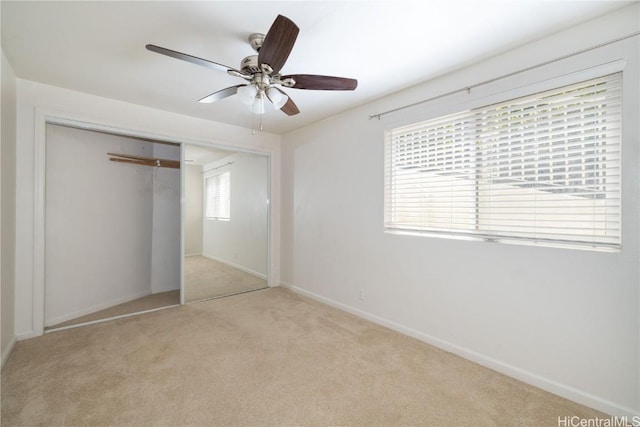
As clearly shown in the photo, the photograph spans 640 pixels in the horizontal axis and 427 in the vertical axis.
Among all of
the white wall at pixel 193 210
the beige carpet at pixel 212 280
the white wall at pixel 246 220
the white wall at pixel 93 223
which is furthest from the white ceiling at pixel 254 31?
the beige carpet at pixel 212 280

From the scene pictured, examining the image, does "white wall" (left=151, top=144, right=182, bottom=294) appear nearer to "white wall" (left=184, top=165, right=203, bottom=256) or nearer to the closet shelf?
the closet shelf

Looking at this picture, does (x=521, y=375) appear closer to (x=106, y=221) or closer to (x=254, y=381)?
(x=254, y=381)

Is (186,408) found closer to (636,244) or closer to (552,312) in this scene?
(552,312)

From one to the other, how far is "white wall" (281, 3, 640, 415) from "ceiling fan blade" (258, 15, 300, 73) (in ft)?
5.20

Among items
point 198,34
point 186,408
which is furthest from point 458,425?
point 198,34

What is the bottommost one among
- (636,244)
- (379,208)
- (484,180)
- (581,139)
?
(636,244)

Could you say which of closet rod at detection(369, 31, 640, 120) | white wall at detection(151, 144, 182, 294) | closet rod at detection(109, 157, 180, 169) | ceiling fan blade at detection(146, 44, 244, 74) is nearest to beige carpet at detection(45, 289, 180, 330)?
white wall at detection(151, 144, 182, 294)

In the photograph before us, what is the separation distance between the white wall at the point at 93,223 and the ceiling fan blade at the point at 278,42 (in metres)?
2.81

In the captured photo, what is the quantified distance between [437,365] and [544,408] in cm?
67

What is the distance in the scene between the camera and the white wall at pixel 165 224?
4.16 metres

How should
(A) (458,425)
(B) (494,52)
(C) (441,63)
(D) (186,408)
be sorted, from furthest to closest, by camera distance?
(C) (441,63)
(B) (494,52)
(D) (186,408)
(A) (458,425)

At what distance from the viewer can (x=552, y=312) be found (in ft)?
6.35

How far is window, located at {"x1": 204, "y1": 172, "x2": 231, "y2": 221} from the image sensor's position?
401 centimetres

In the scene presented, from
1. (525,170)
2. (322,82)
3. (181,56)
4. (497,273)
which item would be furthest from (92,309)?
(525,170)
